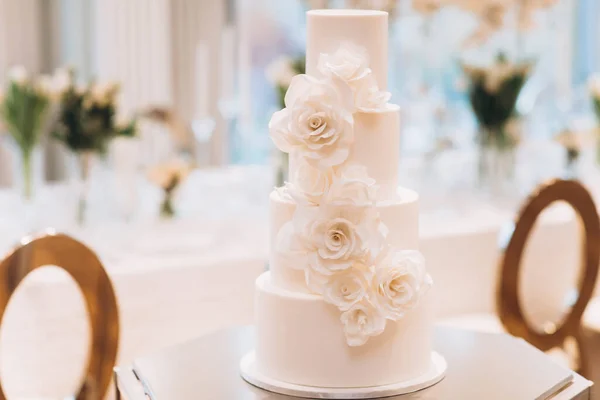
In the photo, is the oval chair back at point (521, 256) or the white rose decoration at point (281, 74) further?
the white rose decoration at point (281, 74)

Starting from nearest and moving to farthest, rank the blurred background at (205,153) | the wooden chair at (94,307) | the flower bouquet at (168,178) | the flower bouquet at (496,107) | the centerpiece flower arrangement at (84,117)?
1. the wooden chair at (94,307)
2. the blurred background at (205,153)
3. the centerpiece flower arrangement at (84,117)
4. the flower bouquet at (168,178)
5. the flower bouquet at (496,107)

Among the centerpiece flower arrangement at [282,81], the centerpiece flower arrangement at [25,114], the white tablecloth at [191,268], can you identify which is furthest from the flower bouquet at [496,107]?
the centerpiece flower arrangement at [25,114]

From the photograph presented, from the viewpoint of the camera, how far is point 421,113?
11.2 ft

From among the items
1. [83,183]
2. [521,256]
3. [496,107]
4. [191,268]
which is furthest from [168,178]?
[496,107]

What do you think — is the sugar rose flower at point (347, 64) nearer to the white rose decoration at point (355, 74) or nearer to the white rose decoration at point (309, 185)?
the white rose decoration at point (355, 74)

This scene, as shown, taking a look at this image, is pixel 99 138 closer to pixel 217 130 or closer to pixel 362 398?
pixel 217 130

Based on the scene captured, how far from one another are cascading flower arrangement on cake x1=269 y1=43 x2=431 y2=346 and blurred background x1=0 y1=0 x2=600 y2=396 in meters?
1.11

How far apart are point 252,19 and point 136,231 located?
166 cm

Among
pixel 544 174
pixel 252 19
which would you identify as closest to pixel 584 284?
pixel 544 174

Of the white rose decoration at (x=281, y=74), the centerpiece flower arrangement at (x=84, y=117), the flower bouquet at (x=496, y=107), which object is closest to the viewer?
the centerpiece flower arrangement at (x=84, y=117)

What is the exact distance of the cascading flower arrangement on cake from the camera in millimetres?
1229

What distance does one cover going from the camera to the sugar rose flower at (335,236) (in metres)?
1.23

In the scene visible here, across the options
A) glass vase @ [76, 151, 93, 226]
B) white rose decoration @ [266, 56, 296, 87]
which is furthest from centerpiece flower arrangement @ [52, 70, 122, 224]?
white rose decoration @ [266, 56, 296, 87]

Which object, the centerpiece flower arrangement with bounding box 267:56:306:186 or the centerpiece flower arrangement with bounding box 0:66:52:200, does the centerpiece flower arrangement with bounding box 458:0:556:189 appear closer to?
the centerpiece flower arrangement with bounding box 267:56:306:186
